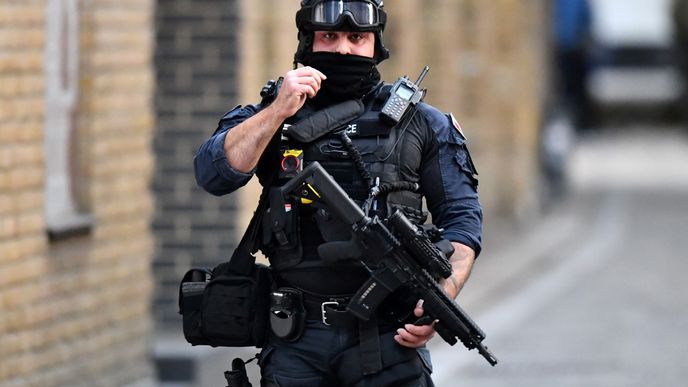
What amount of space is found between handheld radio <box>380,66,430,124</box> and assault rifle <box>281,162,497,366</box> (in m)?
0.29

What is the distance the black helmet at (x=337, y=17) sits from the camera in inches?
199

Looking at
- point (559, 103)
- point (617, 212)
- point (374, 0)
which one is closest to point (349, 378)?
point (374, 0)

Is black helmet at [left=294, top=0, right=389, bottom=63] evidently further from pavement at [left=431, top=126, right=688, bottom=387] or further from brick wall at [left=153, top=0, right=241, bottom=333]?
pavement at [left=431, top=126, right=688, bottom=387]

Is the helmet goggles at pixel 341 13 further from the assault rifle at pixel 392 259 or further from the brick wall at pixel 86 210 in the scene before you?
the brick wall at pixel 86 210

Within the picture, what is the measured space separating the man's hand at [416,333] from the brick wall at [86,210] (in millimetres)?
2743

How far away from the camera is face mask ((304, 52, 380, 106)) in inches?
201

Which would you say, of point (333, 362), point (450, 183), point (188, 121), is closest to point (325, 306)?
point (333, 362)

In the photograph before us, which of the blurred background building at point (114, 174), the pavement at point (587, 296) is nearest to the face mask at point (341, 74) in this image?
the blurred background building at point (114, 174)

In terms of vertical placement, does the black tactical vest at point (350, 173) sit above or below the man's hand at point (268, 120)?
below

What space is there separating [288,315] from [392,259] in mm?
339

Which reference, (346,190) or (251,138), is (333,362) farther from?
(251,138)

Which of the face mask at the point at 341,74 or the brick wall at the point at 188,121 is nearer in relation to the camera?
the face mask at the point at 341,74

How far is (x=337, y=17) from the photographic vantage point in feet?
16.6

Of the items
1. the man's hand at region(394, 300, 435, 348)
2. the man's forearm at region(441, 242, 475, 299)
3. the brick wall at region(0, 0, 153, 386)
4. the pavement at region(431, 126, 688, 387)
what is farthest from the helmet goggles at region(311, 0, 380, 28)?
the pavement at region(431, 126, 688, 387)
